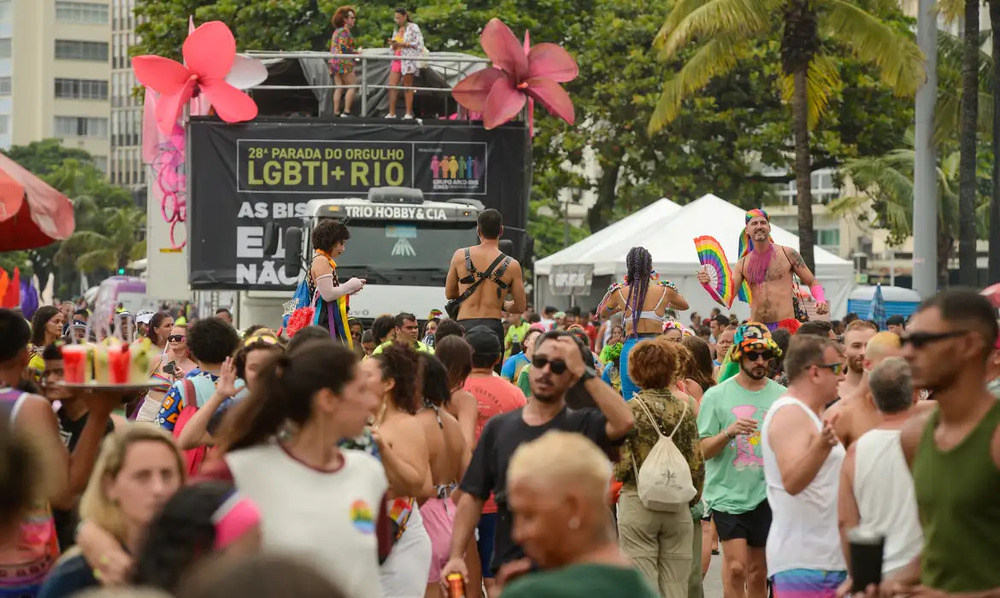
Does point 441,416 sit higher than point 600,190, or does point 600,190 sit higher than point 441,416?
point 600,190

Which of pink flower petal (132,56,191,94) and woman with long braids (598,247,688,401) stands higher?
pink flower petal (132,56,191,94)

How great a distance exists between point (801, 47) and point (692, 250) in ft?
12.8

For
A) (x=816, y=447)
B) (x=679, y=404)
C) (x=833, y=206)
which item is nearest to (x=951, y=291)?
(x=816, y=447)

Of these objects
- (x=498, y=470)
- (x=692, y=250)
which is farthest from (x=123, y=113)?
(x=498, y=470)

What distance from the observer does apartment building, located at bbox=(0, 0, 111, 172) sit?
121m

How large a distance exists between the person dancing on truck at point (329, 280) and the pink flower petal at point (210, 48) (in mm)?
5999

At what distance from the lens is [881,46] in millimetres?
26438

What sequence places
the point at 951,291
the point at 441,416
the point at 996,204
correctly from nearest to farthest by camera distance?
the point at 951,291, the point at 441,416, the point at 996,204

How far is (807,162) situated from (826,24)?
107 inches

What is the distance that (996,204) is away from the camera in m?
25.7

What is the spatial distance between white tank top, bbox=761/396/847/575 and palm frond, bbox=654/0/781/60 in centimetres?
1952

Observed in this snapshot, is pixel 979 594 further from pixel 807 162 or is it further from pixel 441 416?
pixel 807 162

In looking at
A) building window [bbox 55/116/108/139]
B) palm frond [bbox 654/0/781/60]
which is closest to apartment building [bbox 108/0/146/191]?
building window [bbox 55/116/108/139]

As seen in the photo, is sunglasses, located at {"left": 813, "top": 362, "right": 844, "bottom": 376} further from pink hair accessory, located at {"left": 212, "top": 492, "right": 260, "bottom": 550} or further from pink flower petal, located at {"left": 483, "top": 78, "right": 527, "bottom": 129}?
pink flower petal, located at {"left": 483, "top": 78, "right": 527, "bottom": 129}
